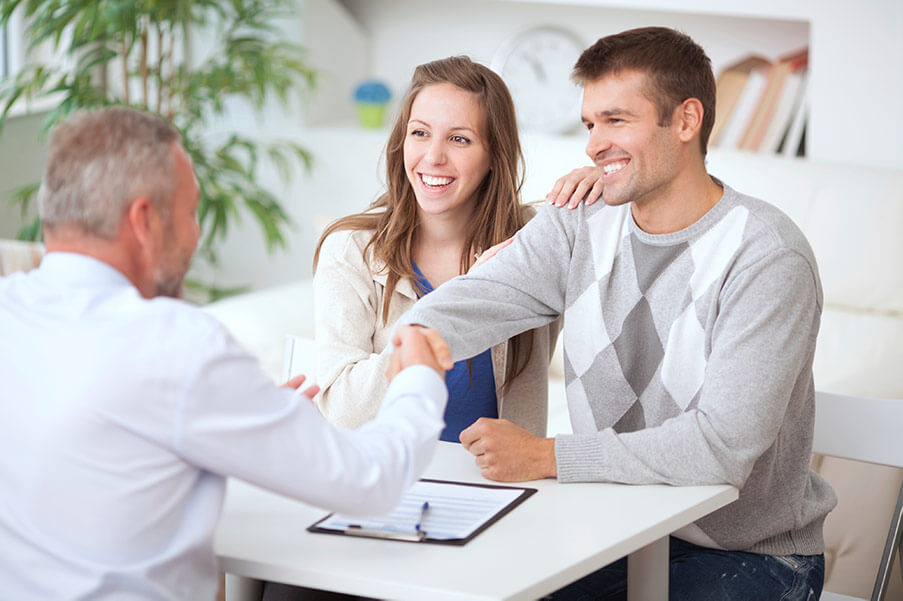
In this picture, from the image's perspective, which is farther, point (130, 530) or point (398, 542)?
point (398, 542)

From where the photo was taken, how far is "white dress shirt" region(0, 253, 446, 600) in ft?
3.73

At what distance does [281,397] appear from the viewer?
1.21 m

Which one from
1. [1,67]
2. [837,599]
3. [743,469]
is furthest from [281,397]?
[1,67]

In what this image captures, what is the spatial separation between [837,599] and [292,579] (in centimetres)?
119

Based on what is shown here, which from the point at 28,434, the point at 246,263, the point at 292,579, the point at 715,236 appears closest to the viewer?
the point at 28,434

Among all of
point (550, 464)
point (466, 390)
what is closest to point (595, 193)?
point (466, 390)

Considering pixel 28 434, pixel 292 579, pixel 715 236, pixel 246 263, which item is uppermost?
pixel 715 236

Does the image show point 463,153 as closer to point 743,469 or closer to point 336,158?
point 743,469

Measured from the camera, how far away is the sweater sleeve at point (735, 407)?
1562 millimetres

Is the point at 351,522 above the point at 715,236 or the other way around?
the other way around

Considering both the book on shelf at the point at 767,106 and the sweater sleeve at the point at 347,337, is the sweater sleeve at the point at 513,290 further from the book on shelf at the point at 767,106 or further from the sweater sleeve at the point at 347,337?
the book on shelf at the point at 767,106

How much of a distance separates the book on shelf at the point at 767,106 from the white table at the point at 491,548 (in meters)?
2.36

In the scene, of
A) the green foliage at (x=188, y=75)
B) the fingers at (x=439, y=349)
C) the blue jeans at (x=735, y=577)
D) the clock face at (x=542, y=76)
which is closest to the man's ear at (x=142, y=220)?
the fingers at (x=439, y=349)

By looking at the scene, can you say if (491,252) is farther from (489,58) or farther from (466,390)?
(489,58)
